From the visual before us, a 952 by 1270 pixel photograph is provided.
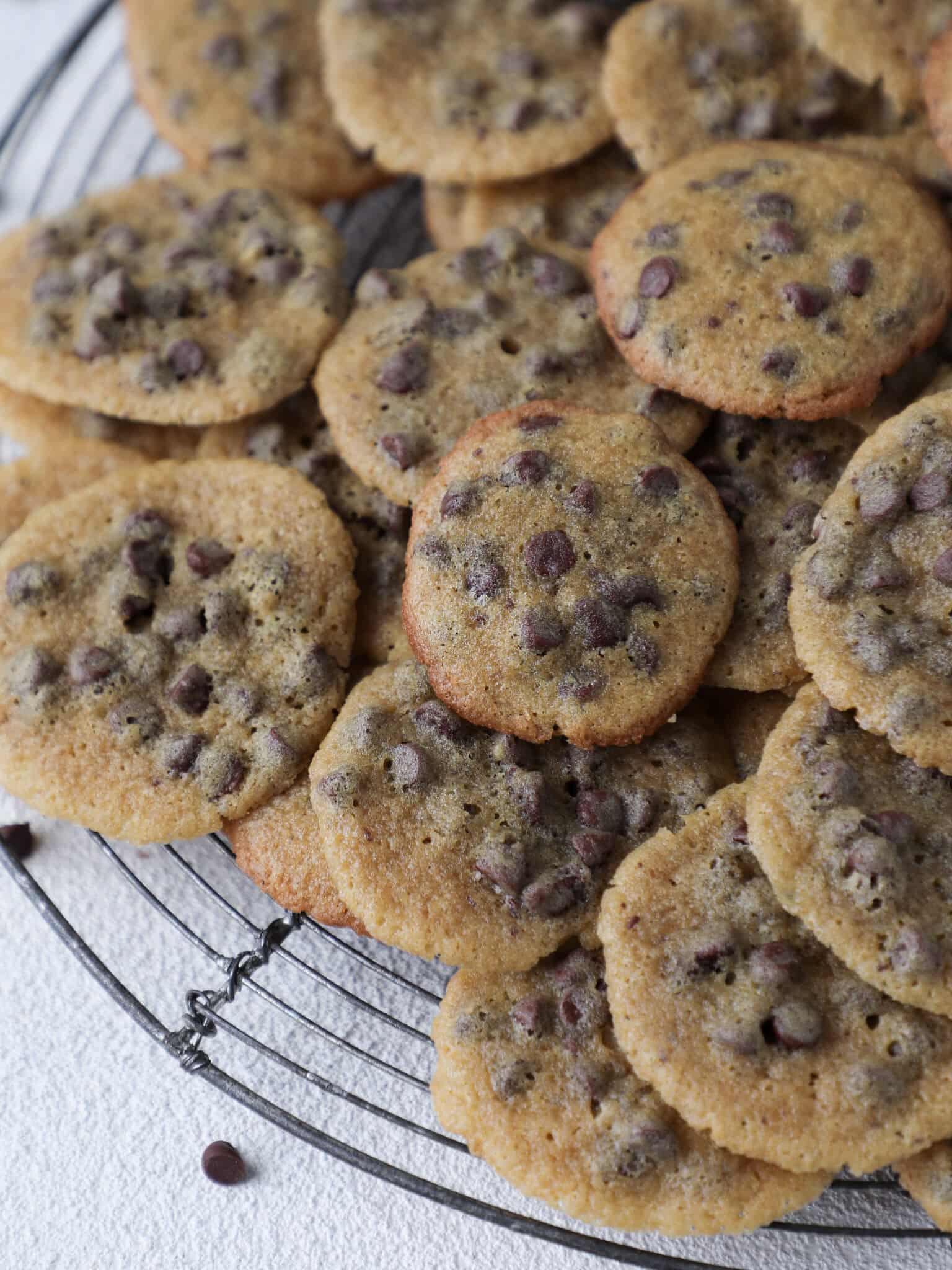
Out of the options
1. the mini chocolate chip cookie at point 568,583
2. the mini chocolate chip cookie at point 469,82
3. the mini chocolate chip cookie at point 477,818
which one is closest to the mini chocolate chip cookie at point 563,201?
the mini chocolate chip cookie at point 469,82

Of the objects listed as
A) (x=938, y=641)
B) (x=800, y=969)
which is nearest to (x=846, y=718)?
(x=938, y=641)

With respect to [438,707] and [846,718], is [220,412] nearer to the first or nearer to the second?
[438,707]

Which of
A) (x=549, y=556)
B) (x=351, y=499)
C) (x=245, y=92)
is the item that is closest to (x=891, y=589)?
(x=549, y=556)

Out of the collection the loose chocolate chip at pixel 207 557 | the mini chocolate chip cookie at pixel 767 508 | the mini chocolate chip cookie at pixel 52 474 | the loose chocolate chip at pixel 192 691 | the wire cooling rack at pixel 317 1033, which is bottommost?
the wire cooling rack at pixel 317 1033

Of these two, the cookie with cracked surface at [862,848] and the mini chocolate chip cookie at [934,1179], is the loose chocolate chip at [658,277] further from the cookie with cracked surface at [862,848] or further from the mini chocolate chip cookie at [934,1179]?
the mini chocolate chip cookie at [934,1179]

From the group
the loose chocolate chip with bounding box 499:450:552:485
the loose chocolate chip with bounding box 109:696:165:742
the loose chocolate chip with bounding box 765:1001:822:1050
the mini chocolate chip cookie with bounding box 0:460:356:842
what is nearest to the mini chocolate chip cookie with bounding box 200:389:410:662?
the mini chocolate chip cookie with bounding box 0:460:356:842
